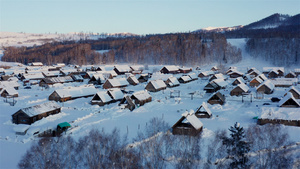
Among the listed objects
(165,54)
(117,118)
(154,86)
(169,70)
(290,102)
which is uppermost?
(165,54)

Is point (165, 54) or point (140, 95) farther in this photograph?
point (165, 54)

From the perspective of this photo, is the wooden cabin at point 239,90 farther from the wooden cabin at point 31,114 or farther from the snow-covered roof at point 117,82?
the wooden cabin at point 31,114

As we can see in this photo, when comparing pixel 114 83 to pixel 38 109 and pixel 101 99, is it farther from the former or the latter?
pixel 38 109

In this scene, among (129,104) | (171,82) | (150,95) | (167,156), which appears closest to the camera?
(167,156)

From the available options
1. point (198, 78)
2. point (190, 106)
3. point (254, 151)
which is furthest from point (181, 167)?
point (198, 78)

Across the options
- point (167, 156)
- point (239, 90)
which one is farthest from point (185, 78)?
point (167, 156)

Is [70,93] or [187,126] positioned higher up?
[70,93]

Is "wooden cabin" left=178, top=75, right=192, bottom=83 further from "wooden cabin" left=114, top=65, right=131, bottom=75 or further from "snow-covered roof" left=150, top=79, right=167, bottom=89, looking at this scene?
"wooden cabin" left=114, top=65, right=131, bottom=75

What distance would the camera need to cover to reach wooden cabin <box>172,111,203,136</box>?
Result: 17827 mm

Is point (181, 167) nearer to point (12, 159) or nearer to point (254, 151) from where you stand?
point (254, 151)

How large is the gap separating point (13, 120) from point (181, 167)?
60.9ft

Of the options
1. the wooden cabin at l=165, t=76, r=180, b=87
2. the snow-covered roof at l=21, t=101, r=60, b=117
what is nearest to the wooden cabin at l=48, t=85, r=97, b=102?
the snow-covered roof at l=21, t=101, r=60, b=117

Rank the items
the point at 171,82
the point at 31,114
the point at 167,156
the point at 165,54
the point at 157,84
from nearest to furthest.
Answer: the point at 167,156
the point at 31,114
the point at 157,84
the point at 171,82
the point at 165,54

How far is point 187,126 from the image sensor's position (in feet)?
60.2
